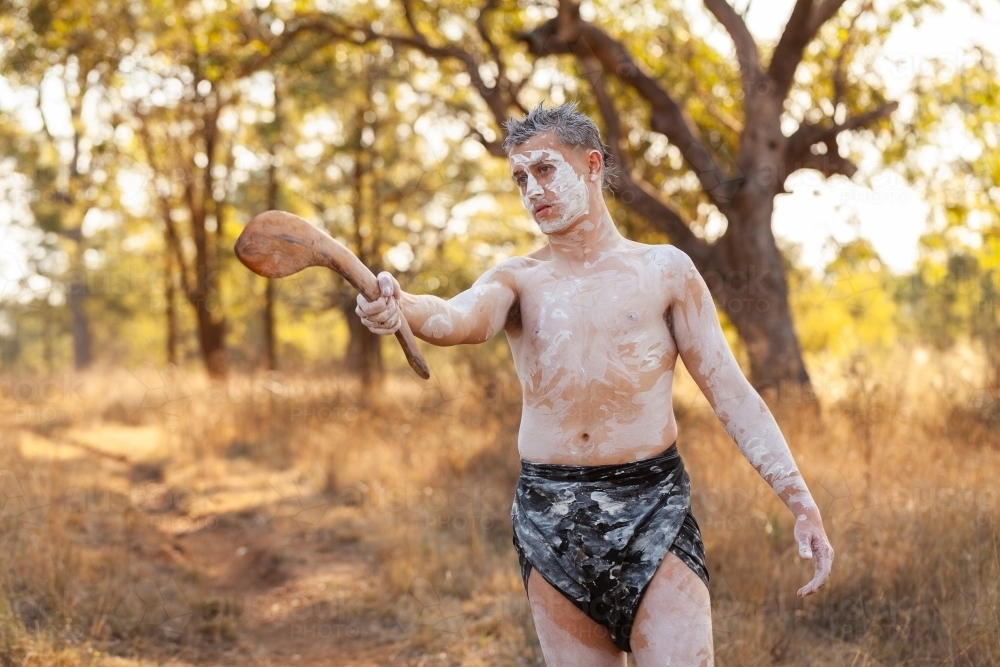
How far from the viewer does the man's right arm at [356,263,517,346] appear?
6.46ft

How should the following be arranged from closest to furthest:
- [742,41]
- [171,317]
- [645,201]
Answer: [742,41] < [645,201] < [171,317]

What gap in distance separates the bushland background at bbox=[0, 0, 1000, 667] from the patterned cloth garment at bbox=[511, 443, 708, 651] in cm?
167

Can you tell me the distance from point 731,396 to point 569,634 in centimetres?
71

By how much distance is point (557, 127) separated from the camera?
2.43 meters

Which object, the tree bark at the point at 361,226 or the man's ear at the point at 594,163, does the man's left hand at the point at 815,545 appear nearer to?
the man's ear at the point at 594,163

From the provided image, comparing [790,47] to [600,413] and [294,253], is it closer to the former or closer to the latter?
[600,413]

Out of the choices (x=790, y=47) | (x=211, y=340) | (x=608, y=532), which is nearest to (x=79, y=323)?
(x=211, y=340)

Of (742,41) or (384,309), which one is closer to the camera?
(384,309)

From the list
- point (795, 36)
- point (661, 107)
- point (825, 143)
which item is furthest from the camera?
→ point (825, 143)

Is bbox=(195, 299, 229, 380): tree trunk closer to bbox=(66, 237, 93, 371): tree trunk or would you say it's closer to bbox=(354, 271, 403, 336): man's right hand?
bbox=(66, 237, 93, 371): tree trunk

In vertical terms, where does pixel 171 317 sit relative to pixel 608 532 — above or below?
below

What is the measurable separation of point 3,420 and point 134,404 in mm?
2792

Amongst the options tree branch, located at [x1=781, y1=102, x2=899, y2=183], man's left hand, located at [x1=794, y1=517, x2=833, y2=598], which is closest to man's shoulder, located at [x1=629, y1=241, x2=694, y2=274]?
man's left hand, located at [x1=794, y1=517, x2=833, y2=598]

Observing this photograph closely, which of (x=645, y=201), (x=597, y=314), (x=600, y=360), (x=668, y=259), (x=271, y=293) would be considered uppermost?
(x=645, y=201)
